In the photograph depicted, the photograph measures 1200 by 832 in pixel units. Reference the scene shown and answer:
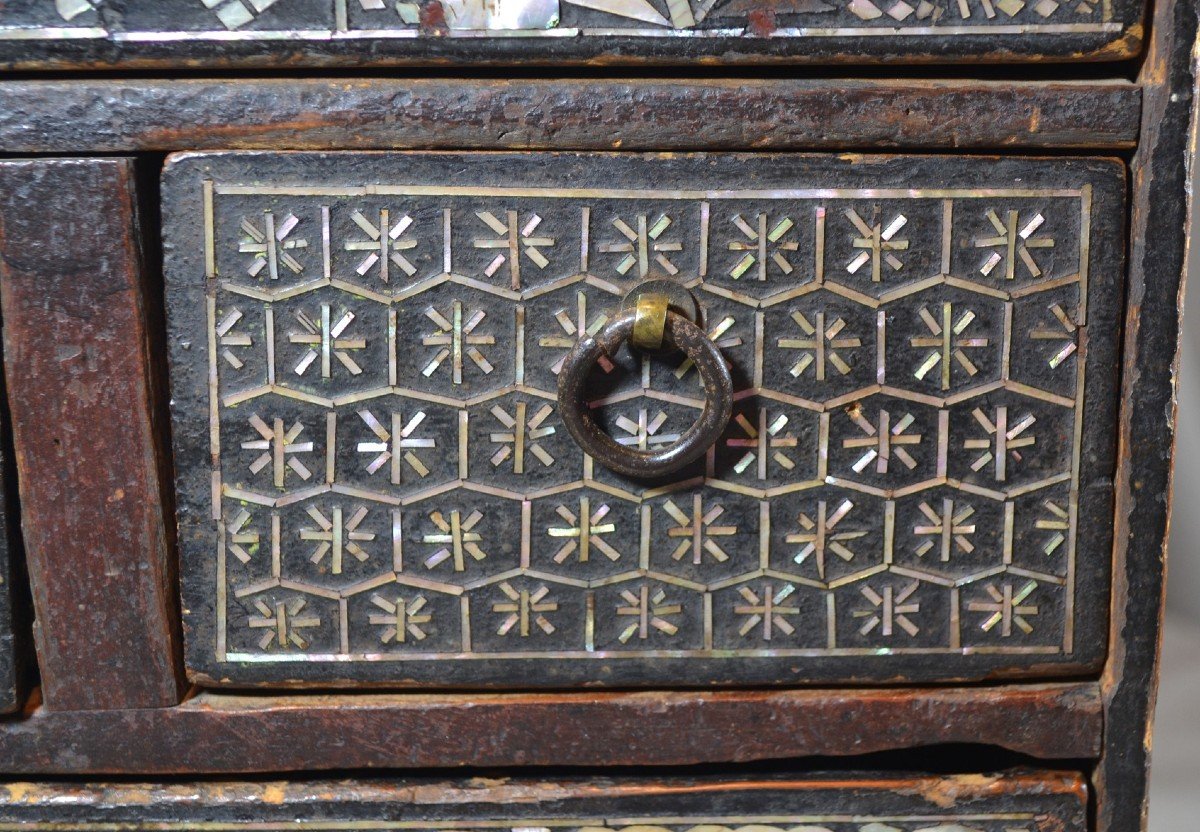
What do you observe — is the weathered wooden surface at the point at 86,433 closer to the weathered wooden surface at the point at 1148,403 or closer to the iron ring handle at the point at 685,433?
the iron ring handle at the point at 685,433

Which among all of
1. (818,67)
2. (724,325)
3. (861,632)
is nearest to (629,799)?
(861,632)

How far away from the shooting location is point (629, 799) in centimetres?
71

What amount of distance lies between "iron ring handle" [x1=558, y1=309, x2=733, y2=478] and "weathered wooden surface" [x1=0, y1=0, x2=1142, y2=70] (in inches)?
6.3

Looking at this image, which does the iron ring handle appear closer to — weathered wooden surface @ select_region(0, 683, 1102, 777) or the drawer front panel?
the drawer front panel

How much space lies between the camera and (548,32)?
63 centimetres

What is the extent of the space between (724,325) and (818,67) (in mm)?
166

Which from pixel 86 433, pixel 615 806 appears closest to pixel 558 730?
pixel 615 806

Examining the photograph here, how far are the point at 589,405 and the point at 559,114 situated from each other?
18 centimetres

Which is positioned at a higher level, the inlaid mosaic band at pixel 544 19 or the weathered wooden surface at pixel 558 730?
the inlaid mosaic band at pixel 544 19

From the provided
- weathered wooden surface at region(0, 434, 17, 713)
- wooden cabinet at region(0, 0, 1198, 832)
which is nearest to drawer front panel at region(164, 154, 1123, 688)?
wooden cabinet at region(0, 0, 1198, 832)

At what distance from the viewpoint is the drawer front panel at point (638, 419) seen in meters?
0.65

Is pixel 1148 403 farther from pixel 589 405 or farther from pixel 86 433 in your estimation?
Result: pixel 86 433

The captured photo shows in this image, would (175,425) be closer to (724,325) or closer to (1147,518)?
(724,325)

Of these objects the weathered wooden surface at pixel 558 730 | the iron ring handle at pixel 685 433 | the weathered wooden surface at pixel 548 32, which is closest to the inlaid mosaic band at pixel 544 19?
the weathered wooden surface at pixel 548 32
